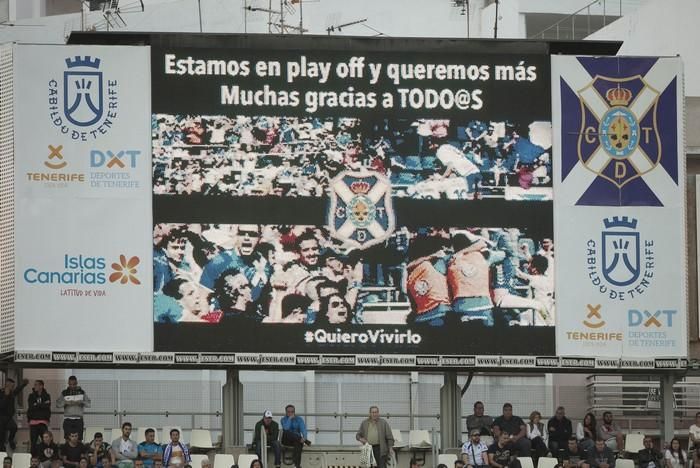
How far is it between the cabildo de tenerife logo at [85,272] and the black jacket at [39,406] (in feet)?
6.15

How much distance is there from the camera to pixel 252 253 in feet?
85.8

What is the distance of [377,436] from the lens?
26641mm

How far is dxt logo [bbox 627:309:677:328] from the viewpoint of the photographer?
2647 cm

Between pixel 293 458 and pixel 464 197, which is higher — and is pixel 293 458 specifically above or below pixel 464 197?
below

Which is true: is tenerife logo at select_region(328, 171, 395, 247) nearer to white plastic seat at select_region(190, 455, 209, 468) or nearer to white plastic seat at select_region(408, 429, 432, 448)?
white plastic seat at select_region(408, 429, 432, 448)

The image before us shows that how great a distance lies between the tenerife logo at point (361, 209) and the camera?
1032 inches

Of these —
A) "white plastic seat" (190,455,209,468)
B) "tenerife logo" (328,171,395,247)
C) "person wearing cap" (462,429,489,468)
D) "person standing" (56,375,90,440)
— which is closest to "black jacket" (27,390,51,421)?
"person standing" (56,375,90,440)

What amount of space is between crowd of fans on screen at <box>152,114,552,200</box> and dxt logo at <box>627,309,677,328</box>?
2243mm

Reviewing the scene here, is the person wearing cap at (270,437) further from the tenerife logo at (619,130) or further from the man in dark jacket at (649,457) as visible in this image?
the tenerife logo at (619,130)

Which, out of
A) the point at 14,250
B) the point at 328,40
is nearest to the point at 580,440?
the point at 328,40

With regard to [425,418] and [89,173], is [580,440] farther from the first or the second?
[89,173]

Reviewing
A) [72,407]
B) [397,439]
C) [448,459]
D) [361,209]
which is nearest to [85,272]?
[72,407]

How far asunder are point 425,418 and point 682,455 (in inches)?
220

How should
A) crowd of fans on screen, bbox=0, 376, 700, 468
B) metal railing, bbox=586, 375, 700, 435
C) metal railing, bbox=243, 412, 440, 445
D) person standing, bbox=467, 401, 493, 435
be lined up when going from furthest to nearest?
metal railing, bbox=586, 375, 700, 435 → metal railing, bbox=243, 412, 440, 445 → person standing, bbox=467, 401, 493, 435 → crowd of fans on screen, bbox=0, 376, 700, 468
